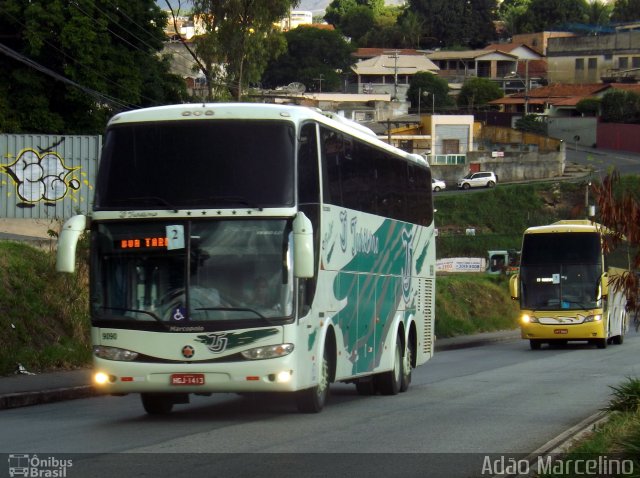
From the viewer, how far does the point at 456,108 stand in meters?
117

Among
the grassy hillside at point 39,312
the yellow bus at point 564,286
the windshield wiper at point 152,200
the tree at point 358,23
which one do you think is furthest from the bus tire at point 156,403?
the tree at point 358,23

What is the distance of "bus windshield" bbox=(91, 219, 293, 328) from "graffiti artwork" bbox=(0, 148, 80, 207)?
16415mm

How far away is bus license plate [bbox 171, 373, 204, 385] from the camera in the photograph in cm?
1321

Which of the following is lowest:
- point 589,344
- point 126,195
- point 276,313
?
point 589,344

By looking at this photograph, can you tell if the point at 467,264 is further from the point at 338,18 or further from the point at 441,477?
the point at 338,18

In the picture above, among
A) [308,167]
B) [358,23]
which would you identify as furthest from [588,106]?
[308,167]

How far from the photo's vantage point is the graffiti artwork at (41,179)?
29312 millimetres

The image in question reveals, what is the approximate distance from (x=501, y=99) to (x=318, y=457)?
356ft

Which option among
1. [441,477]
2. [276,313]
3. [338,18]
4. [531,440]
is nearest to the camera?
[441,477]

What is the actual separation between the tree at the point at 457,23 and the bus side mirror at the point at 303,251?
150069 mm

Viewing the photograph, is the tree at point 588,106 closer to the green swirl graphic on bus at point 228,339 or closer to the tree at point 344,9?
the tree at point 344,9

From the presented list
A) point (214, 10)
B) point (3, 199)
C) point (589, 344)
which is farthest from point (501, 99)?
point (3, 199)

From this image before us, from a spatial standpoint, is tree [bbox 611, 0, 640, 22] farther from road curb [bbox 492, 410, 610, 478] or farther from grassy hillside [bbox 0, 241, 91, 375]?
road curb [bbox 492, 410, 610, 478]

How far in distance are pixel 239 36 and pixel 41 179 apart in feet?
65.2
